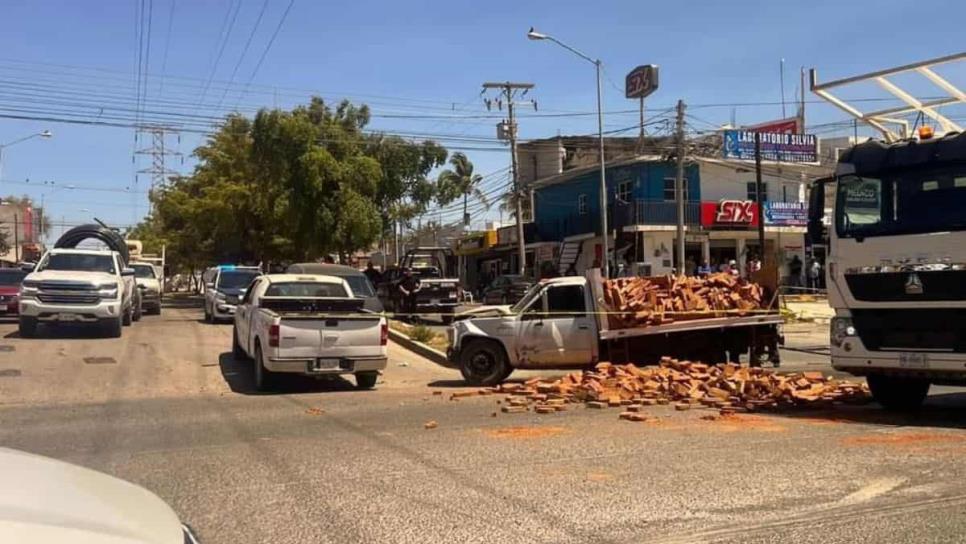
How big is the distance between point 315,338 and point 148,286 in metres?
19.6

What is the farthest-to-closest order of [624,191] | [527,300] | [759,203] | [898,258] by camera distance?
[624,191], [759,203], [527,300], [898,258]

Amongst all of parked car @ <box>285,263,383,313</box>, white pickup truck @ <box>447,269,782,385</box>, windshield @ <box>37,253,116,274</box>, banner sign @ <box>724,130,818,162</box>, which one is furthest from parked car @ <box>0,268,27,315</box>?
banner sign @ <box>724,130,818,162</box>

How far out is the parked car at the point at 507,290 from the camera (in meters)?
37.2

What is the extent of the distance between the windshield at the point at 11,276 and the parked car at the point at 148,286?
4.53 meters

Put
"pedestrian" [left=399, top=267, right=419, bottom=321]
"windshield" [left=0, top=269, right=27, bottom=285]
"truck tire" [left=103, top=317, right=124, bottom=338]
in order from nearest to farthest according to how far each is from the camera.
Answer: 1. "truck tire" [left=103, top=317, right=124, bottom=338]
2. "windshield" [left=0, top=269, right=27, bottom=285]
3. "pedestrian" [left=399, top=267, right=419, bottom=321]

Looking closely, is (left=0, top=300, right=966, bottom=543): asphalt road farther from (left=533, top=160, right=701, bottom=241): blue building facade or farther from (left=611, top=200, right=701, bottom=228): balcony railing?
(left=533, top=160, right=701, bottom=241): blue building facade

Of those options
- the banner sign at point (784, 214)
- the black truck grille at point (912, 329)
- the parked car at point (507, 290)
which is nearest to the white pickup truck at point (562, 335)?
the black truck grille at point (912, 329)

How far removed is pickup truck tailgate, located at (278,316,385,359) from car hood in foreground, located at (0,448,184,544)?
32.4ft

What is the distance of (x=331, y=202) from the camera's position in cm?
Answer: 3675

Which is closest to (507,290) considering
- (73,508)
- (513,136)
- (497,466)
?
(513,136)

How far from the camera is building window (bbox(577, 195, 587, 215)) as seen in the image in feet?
161

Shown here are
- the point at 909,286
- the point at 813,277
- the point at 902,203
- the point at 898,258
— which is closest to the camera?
the point at 909,286

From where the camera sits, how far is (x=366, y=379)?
14.2 meters

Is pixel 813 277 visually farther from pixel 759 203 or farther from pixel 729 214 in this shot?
pixel 759 203
